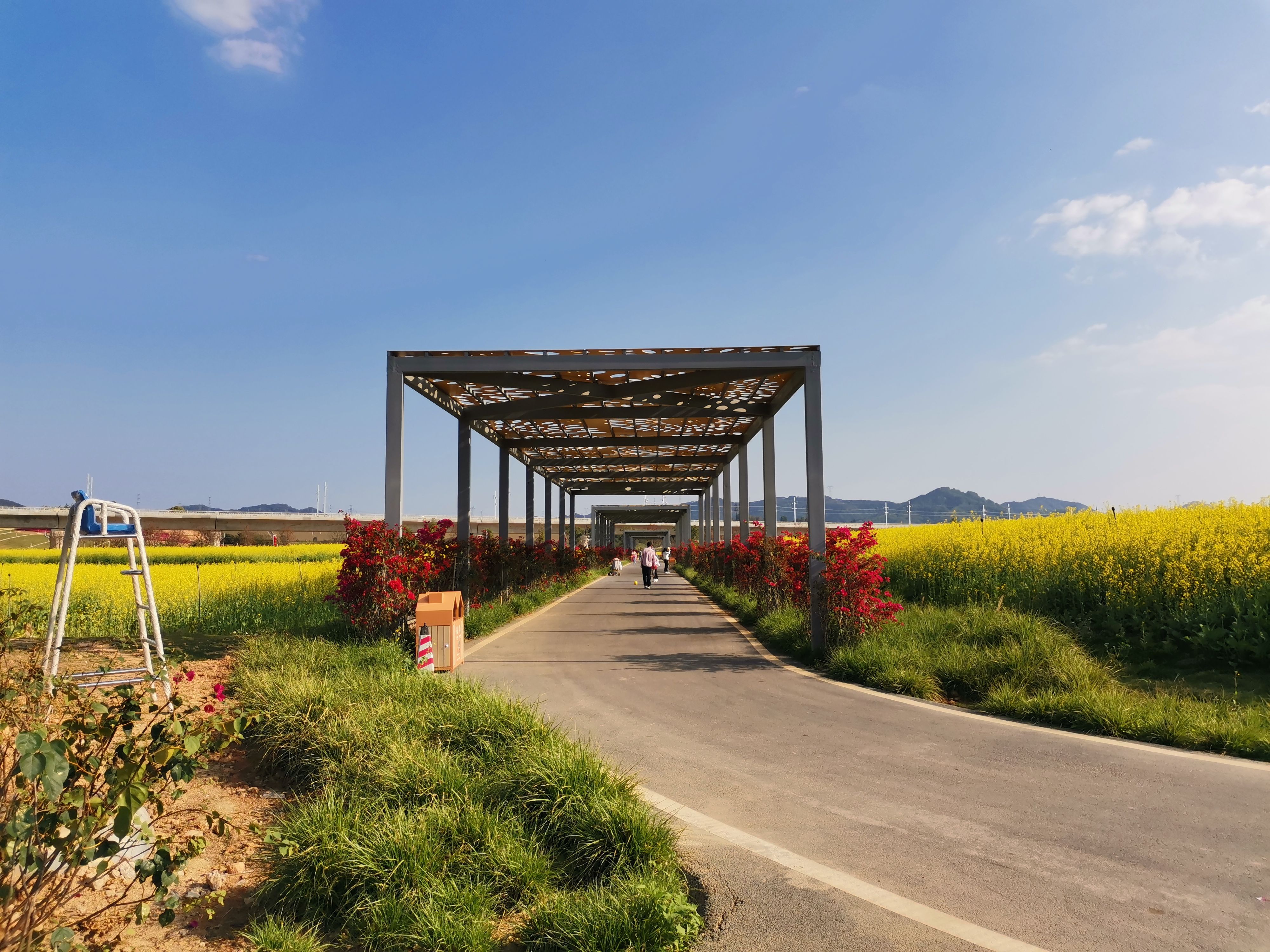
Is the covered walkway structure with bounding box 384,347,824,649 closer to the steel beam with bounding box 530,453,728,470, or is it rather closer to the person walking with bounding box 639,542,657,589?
the steel beam with bounding box 530,453,728,470

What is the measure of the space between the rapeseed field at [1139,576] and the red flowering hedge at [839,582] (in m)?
1.51

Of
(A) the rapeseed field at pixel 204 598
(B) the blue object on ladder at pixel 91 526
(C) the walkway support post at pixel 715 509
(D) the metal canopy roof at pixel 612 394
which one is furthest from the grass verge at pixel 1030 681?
(C) the walkway support post at pixel 715 509

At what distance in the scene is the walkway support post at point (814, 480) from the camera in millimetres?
10266

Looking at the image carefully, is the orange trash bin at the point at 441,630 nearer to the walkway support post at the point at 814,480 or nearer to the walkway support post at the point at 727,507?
the walkway support post at the point at 814,480

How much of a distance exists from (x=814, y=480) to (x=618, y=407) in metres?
5.08

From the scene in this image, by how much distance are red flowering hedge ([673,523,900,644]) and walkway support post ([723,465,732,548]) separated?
9.67 meters

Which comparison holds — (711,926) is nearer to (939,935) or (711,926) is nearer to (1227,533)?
(939,935)

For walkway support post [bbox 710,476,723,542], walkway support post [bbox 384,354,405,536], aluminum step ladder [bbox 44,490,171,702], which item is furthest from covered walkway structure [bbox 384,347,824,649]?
walkway support post [bbox 710,476,723,542]

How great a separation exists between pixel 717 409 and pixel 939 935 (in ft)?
39.0

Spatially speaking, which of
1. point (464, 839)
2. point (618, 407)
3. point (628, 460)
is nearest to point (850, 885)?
point (464, 839)

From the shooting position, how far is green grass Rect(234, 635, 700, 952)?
9.91 feet

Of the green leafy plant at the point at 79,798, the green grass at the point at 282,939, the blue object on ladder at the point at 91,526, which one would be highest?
the blue object on ladder at the point at 91,526

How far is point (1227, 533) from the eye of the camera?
8938mm

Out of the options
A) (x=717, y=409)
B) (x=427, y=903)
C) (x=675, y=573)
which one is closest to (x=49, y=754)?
(x=427, y=903)
